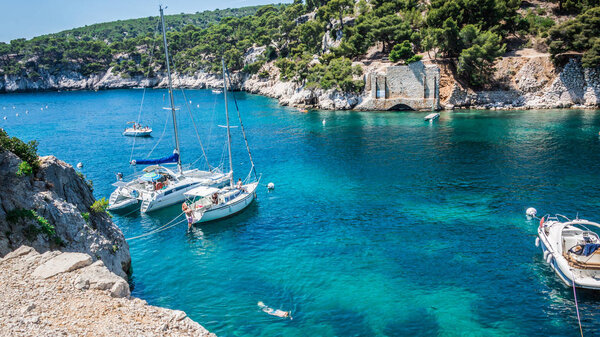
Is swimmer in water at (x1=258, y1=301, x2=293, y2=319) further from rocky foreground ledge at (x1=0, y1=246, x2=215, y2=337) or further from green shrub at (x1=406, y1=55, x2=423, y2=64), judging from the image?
green shrub at (x1=406, y1=55, x2=423, y2=64)

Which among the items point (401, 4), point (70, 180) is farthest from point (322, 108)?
point (70, 180)

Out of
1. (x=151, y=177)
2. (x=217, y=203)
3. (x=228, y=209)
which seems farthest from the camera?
(x=151, y=177)

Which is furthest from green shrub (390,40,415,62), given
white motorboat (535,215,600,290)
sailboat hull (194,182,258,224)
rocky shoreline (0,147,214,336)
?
rocky shoreline (0,147,214,336)

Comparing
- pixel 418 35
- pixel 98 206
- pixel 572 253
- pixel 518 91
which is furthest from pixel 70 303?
pixel 418 35

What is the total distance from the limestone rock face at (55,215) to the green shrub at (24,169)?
0.16m

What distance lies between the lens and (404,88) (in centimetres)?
7869

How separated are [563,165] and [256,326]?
38146 millimetres

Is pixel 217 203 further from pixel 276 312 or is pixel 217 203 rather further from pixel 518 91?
pixel 518 91

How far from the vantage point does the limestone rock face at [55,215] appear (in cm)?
1766

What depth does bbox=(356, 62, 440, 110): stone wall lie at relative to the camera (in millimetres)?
76500

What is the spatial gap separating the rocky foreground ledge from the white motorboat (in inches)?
769

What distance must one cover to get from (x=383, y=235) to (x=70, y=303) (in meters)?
20.7

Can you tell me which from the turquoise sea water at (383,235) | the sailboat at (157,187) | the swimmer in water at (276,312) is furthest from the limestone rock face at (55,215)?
the sailboat at (157,187)

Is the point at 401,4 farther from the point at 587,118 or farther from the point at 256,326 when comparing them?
the point at 256,326
